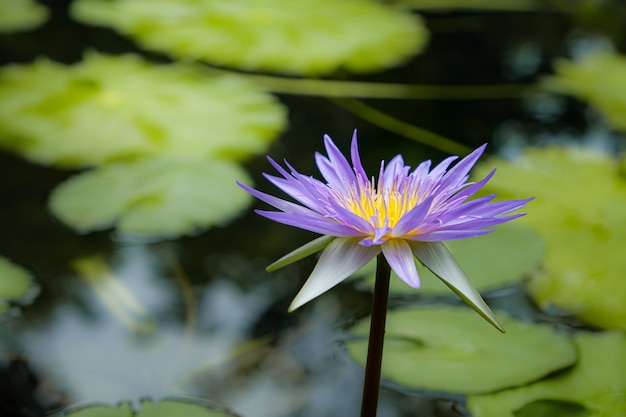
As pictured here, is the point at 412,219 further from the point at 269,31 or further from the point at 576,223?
the point at 269,31

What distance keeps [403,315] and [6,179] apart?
898 millimetres

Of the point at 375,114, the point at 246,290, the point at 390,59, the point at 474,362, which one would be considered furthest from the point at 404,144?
the point at 474,362

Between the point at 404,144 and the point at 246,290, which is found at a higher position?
the point at 404,144

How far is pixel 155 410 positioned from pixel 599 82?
1754 mm

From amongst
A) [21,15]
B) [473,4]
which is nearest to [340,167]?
[21,15]

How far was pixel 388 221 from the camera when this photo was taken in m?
0.75

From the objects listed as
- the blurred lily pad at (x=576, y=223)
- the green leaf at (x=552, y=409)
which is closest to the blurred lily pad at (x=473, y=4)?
the blurred lily pad at (x=576, y=223)

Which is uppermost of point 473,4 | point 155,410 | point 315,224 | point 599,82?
point 473,4

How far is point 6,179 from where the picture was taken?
61.5 inches

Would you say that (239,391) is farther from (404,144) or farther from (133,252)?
(404,144)

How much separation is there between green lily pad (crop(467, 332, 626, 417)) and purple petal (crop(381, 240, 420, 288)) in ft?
1.29

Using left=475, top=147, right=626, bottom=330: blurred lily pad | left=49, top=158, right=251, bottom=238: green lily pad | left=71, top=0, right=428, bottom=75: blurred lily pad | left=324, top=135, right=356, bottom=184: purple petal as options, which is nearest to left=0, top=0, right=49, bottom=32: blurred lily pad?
left=71, top=0, right=428, bottom=75: blurred lily pad

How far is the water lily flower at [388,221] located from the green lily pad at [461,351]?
37 centimetres

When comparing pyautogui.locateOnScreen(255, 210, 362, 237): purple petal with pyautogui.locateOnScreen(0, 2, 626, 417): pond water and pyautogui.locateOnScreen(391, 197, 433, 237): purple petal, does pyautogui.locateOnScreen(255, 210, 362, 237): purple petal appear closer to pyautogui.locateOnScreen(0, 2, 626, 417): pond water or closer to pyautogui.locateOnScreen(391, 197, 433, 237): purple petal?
pyautogui.locateOnScreen(391, 197, 433, 237): purple petal
